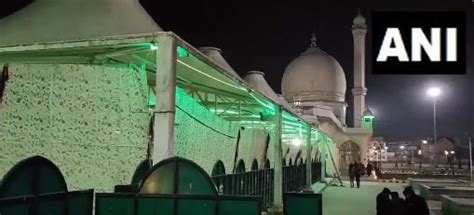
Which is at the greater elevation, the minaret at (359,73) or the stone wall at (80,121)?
the minaret at (359,73)

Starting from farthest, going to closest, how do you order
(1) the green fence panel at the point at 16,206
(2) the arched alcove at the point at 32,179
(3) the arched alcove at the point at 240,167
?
(3) the arched alcove at the point at 240,167 < (2) the arched alcove at the point at 32,179 < (1) the green fence panel at the point at 16,206

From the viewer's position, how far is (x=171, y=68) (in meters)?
6.82

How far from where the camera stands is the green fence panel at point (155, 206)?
5551mm

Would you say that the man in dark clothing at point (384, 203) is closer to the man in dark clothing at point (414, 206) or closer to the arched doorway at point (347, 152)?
the man in dark clothing at point (414, 206)

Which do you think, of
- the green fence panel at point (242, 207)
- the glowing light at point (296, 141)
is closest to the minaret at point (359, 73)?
the glowing light at point (296, 141)

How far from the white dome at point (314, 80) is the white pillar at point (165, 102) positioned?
42.5 meters

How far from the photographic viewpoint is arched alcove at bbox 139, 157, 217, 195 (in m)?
5.93

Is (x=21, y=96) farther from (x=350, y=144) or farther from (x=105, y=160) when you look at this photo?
(x=350, y=144)

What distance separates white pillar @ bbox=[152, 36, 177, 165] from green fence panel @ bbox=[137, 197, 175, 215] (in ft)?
3.65

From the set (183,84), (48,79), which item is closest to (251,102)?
(183,84)

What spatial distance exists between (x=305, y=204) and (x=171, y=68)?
234cm

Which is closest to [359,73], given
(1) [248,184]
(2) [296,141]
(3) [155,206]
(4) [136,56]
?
(2) [296,141]

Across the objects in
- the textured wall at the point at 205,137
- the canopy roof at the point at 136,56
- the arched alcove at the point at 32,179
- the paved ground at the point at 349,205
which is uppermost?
the canopy roof at the point at 136,56

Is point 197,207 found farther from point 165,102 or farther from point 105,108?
point 105,108
